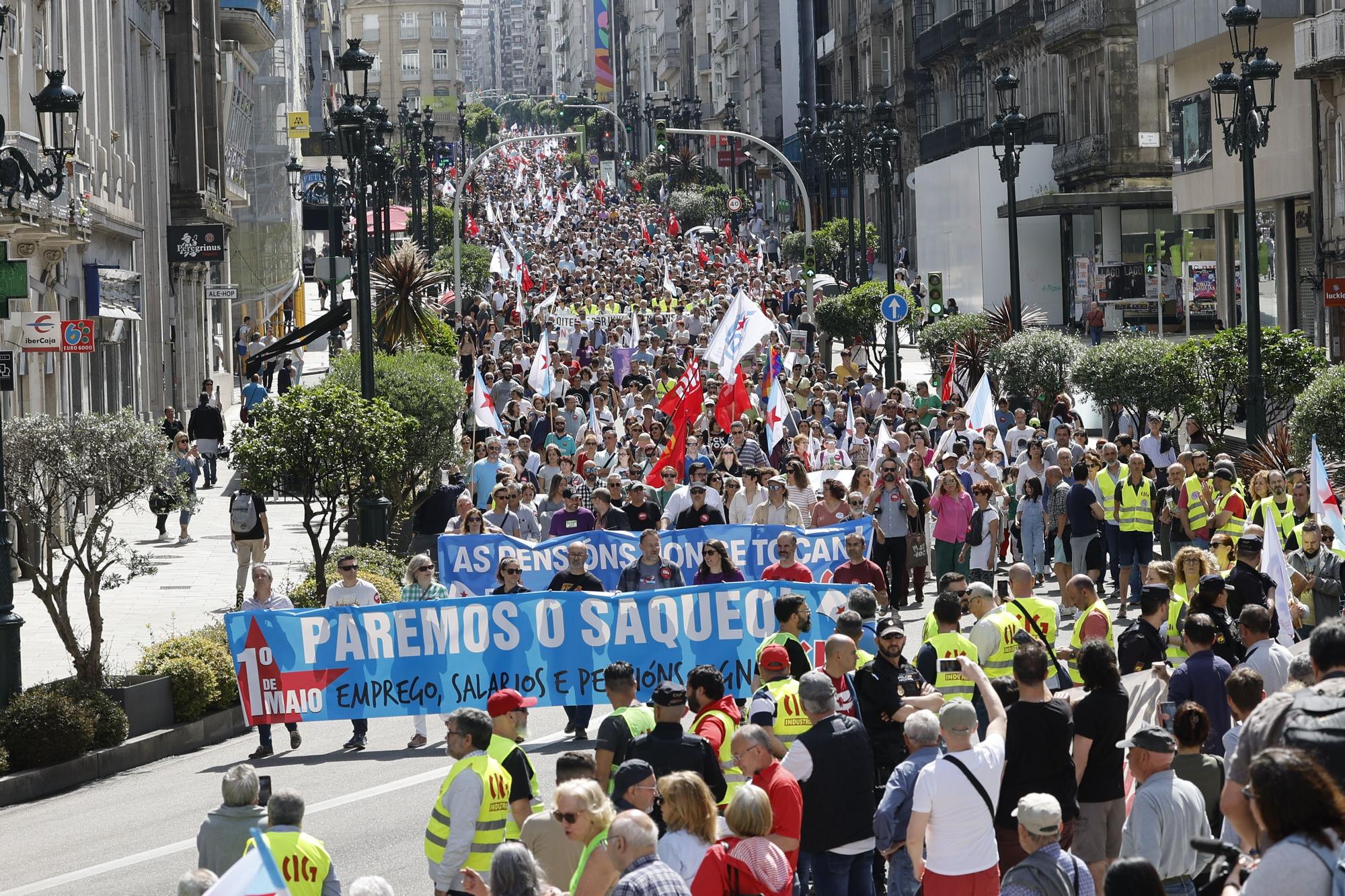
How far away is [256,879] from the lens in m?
6.07

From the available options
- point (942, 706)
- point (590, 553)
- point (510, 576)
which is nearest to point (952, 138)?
point (590, 553)

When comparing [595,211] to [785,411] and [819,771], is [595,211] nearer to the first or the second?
[785,411]

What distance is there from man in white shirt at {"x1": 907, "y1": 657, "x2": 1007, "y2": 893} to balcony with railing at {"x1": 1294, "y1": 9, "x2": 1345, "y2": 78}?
29849 millimetres

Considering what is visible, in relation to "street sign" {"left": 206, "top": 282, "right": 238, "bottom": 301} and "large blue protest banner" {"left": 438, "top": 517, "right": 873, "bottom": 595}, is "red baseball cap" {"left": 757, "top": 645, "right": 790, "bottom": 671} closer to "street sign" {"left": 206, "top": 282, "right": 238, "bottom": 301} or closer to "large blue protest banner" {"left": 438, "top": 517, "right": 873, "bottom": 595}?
"large blue protest banner" {"left": 438, "top": 517, "right": 873, "bottom": 595}

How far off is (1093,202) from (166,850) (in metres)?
44.8

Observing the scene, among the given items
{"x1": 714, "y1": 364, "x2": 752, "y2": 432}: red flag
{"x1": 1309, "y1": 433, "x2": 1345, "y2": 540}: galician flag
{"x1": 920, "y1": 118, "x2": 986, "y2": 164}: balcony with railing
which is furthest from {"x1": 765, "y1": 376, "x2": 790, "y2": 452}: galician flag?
{"x1": 920, "y1": 118, "x2": 986, "y2": 164}: balcony with railing

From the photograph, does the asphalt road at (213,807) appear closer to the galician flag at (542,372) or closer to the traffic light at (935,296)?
the galician flag at (542,372)

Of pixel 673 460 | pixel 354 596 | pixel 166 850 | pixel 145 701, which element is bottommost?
pixel 166 850

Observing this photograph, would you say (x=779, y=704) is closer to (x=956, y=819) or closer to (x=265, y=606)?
(x=956, y=819)

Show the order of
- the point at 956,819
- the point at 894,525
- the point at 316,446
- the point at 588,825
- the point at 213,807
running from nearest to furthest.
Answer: the point at 588,825, the point at 956,819, the point at 213,807, the point at 316,446, the point at 894,525

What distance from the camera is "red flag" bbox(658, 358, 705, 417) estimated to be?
2491cm

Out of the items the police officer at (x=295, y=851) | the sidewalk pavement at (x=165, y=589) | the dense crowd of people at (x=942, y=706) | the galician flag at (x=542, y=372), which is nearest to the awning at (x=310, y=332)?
the sidewalk pavement at (x=165, y=589)

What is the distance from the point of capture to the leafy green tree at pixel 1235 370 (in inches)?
944

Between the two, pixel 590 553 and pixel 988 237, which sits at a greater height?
pixel 988 237
